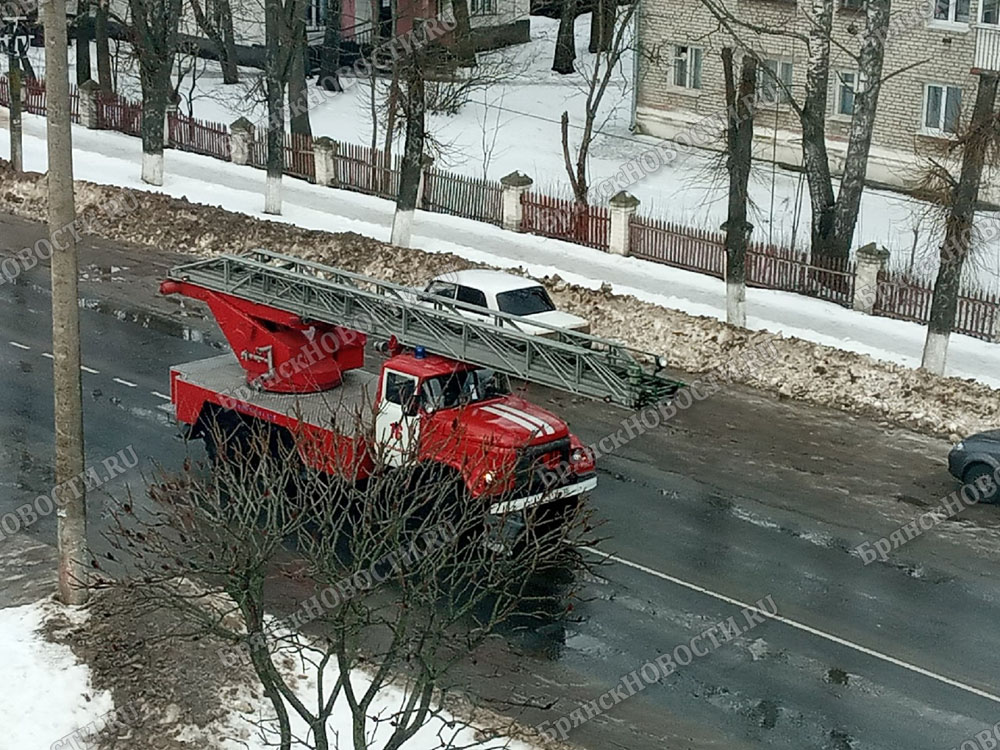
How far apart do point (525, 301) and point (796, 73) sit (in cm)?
1756

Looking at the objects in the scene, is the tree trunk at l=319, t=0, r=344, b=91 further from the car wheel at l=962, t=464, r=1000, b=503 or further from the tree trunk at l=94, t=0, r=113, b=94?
the car wheel at l=962, t=464, r=1000, b=503

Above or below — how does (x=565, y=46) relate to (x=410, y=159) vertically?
above

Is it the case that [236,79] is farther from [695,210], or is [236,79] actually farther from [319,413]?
[319,413]

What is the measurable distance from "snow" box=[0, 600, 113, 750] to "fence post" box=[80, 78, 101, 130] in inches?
1054

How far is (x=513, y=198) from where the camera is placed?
104ft

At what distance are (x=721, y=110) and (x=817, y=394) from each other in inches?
695

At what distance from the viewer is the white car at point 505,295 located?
23.9 metres

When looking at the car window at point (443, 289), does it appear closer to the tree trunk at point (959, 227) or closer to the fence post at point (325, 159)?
the tree trunk at point (959, 227)

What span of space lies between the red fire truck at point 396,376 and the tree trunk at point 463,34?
21.7 meters

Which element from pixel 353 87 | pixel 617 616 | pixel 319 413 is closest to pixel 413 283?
pixel 319 413

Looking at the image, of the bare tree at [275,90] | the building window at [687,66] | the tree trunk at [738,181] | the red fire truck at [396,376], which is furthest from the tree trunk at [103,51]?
the red fire truck at [396,376]

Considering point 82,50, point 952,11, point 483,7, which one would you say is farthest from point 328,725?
point 483,7

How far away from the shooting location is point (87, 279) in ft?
95.0

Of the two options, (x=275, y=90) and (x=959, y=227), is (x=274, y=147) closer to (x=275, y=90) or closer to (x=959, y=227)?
(x=275, y=90)
